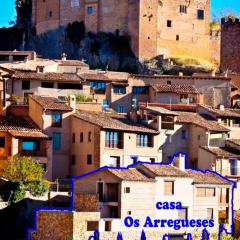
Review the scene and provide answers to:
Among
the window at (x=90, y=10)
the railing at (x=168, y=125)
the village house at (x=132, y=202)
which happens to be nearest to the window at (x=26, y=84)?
the railing at (x=168, y=125)

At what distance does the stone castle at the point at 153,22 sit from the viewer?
8744 centimetres

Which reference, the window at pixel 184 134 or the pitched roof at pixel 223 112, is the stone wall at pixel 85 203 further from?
the pitched roof at pixel 223 112

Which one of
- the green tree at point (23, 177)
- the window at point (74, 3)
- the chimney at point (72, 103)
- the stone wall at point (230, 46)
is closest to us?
the green tree at point (23, 177)

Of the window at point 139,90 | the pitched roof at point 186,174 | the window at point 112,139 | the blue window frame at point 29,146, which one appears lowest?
the pitched roof at point 186,174

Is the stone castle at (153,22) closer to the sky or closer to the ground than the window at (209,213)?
closer to the sky

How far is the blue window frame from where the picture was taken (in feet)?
192

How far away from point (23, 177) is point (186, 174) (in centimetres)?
778

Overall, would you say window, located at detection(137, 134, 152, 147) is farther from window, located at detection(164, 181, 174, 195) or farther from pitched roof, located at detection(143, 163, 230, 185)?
window, located at detection(164, 181, 174, 195)

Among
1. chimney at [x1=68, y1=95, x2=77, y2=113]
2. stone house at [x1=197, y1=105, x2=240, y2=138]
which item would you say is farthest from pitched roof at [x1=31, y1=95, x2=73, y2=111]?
stone house at [x1=197, y1=105, x2=240, y2=138]

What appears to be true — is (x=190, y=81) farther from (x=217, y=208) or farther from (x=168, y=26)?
(x=217, y=208)

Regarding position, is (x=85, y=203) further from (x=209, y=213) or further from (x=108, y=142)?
(x=108, y=142)

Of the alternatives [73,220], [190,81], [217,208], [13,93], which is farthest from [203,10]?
[73,220]

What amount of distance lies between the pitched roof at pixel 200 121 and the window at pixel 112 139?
184 inches

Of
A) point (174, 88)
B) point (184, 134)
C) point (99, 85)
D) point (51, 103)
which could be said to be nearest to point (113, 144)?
point (51, 103)
